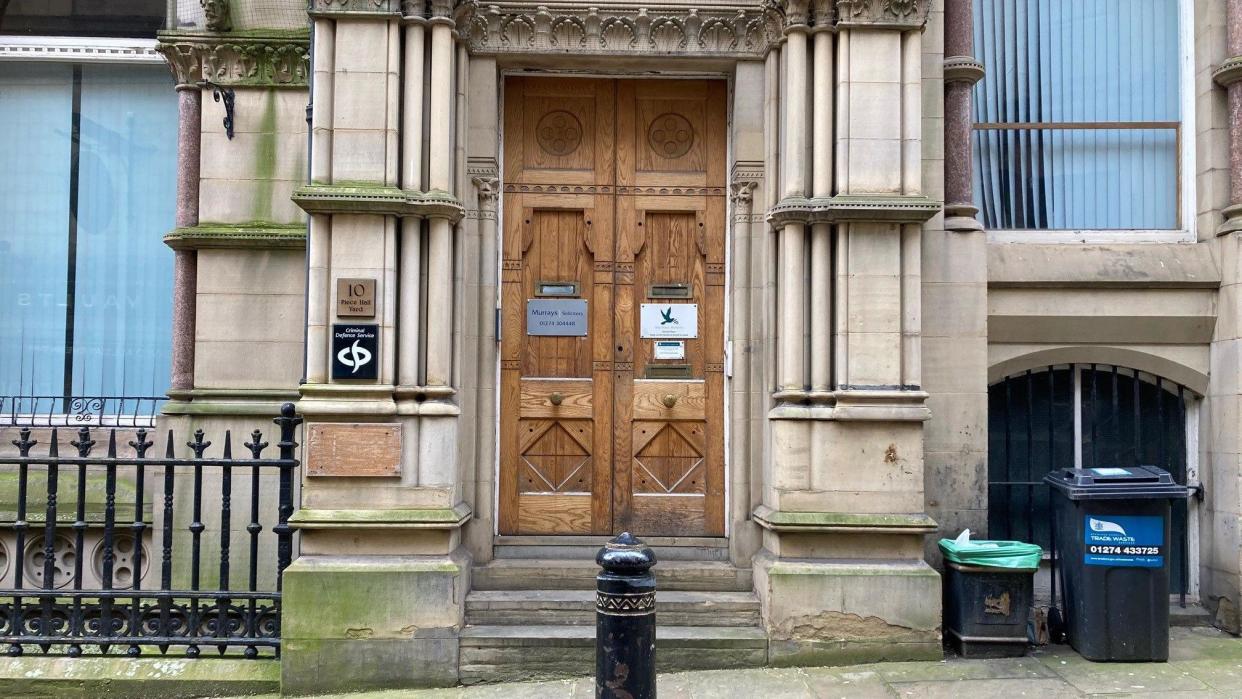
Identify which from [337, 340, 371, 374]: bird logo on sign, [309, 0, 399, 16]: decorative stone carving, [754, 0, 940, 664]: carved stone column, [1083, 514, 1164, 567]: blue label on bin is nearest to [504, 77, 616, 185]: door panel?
[309, 0, 399, 16]: decorative stone carving

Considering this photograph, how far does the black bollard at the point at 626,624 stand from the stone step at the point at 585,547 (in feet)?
8.36

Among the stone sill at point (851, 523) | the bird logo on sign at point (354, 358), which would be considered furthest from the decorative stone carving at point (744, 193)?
the bird logo on sign at point (354, 358)

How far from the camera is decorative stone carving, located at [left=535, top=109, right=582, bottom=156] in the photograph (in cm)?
704

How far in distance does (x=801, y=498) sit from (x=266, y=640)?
141 inches

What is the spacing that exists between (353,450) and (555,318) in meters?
1.77

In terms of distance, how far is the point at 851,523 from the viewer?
6.11m

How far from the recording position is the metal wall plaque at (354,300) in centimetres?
606

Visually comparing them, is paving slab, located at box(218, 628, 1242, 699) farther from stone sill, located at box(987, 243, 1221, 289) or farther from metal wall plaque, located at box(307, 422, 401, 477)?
stone sill, located at box(987, 243, 1221, 289)

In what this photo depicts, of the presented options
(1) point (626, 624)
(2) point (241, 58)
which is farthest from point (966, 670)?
(2) point (241, 58)

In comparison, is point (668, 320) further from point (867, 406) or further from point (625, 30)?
point (625, 30)

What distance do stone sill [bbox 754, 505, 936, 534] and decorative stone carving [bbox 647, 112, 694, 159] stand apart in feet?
9.33

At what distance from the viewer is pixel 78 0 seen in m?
8.01

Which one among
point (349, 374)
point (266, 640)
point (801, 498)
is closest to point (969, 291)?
point (801, 498)

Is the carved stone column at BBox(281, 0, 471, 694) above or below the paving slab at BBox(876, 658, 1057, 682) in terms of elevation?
above
